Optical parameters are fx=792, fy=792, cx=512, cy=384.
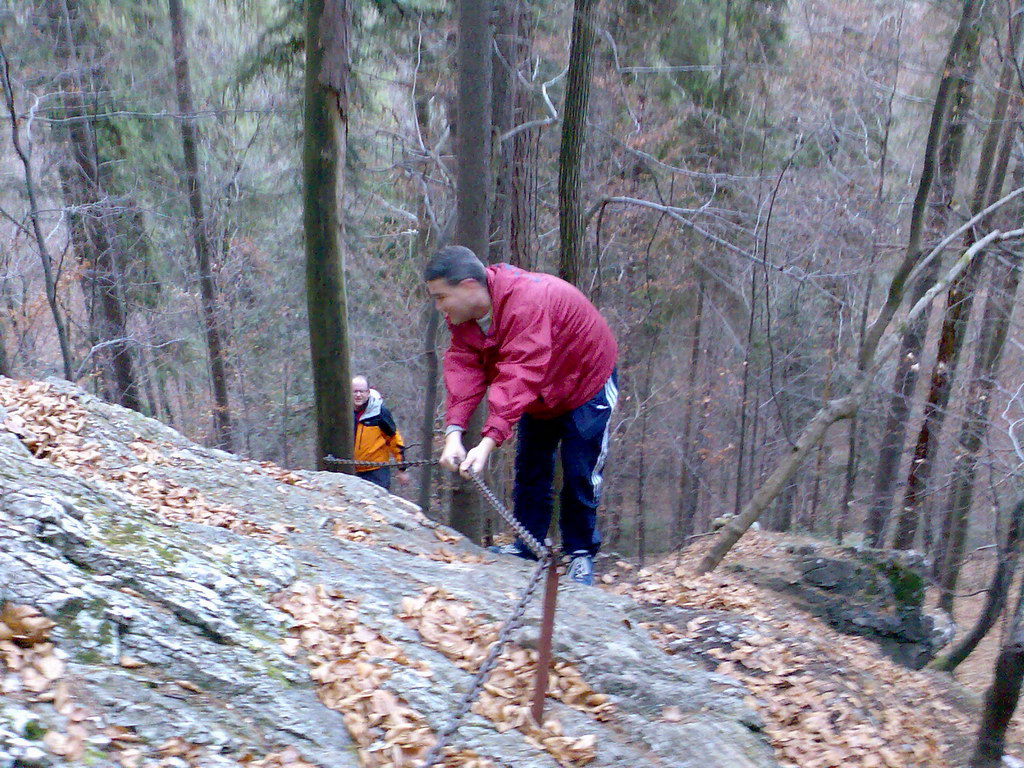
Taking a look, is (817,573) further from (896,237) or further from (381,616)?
(896,237)

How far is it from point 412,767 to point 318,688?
0.51 meters

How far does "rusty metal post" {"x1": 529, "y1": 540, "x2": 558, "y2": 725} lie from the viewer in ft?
9.53

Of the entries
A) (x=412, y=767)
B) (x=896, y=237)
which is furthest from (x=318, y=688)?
(x=896, y=237)

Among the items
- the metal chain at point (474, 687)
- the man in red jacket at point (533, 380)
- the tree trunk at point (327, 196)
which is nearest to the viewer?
the metal chain at point (474, 687)

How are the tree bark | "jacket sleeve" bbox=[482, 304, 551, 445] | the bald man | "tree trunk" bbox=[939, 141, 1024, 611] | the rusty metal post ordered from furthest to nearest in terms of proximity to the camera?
1. "tree trunk" bbox=[939, 141, 1024, 611]
2. the tree bark
3. the bald man
4. "jacket sleeve" bbox=[482, 304, 551, 445]
5. the rusty metal post

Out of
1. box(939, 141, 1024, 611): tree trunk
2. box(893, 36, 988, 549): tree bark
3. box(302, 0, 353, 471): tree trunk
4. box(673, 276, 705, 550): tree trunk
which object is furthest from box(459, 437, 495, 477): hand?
box(673, 276, 705, 550): tree trunk

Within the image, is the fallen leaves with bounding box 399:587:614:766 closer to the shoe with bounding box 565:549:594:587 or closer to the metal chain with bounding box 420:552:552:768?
the metal chain with bounding box 420:552:552:768

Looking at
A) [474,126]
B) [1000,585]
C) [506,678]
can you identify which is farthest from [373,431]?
[1000,585]

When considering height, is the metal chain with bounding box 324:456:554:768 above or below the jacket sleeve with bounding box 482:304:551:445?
below

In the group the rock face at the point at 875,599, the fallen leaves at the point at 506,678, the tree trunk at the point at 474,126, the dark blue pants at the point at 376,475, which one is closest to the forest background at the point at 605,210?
the tree trunk at the point at 474,126

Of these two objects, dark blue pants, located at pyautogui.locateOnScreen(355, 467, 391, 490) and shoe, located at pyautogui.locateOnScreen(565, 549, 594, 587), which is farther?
dark blue pants, located at pyautogui.locateOnScreen(355, 467, 391, 490)

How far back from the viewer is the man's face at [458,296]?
3.86m

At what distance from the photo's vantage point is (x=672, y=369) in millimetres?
19594

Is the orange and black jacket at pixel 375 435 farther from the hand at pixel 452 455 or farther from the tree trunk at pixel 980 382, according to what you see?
the tree trunk at pixel 980 382
